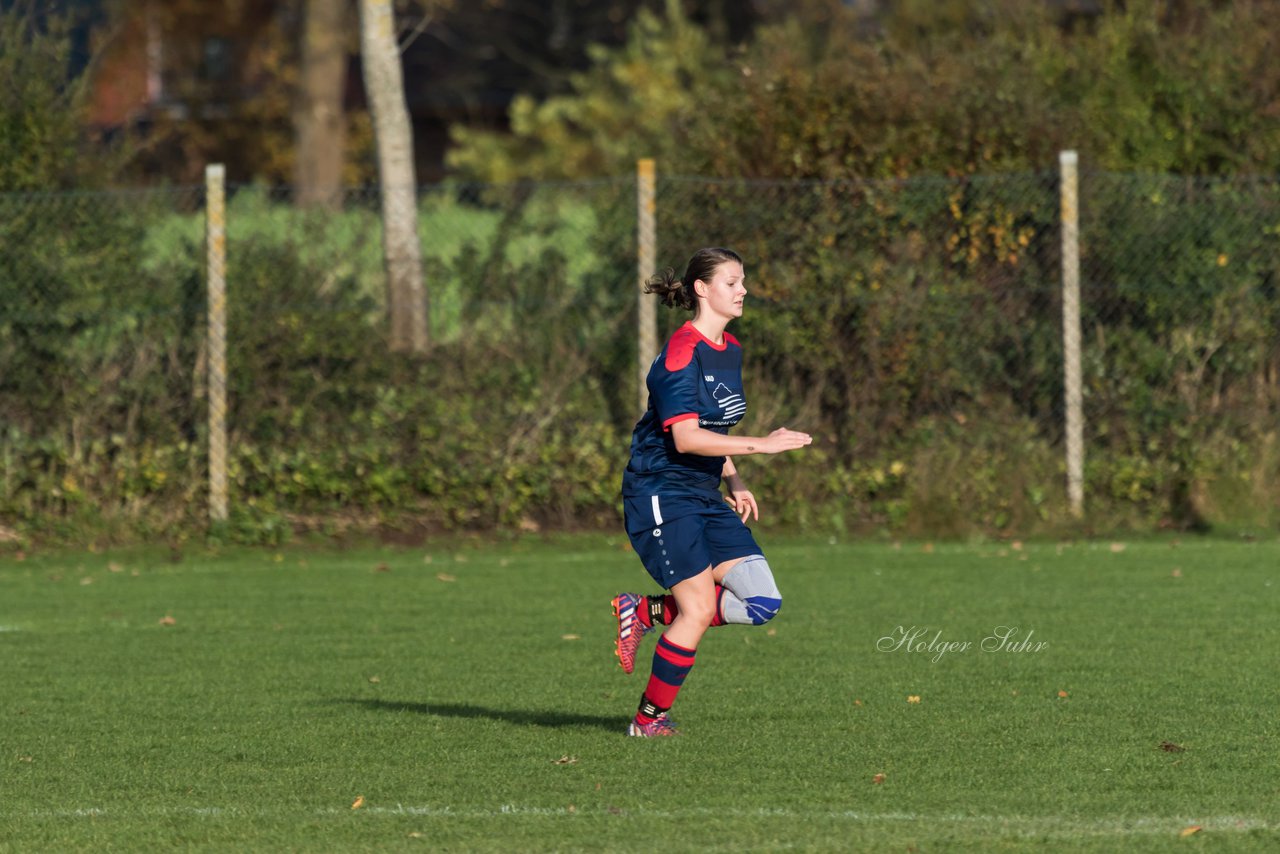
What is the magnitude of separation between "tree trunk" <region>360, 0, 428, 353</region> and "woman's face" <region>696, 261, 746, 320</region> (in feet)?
21.8

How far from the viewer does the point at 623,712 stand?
7.20 m

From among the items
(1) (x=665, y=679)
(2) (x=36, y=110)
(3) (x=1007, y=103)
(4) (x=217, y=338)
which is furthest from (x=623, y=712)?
(2) (x=36, y=110)

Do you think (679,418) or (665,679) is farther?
(665,679)

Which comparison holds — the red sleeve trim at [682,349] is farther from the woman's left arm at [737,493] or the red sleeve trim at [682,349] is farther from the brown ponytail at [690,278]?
the woman's left arm at [737,493]

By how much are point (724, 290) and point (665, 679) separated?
4.51 feet

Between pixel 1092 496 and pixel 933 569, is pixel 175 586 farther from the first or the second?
pixel 1092 496

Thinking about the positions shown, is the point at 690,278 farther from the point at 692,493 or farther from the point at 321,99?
the point at 321,99

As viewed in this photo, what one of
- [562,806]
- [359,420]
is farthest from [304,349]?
[562,806]

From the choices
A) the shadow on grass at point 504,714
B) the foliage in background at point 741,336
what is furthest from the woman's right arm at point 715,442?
the foliage in background at point 741,336

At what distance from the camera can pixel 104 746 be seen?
21.7ft

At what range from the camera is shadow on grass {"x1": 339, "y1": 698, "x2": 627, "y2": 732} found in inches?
274

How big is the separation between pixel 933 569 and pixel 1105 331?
2.92 m

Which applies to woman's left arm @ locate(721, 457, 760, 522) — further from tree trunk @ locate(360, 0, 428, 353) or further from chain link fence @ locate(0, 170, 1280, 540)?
tree trunk @ locate(360, 0, 428, 353)

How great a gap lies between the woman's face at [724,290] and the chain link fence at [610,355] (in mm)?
6278
